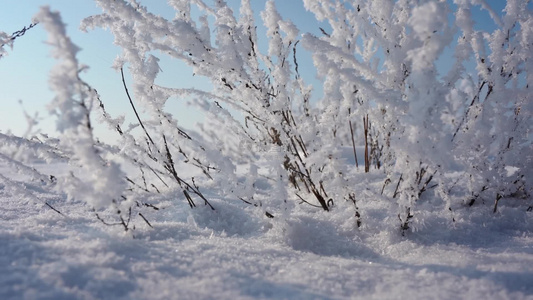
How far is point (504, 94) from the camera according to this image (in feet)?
7.17

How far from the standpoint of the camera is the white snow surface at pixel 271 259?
120 centimetres

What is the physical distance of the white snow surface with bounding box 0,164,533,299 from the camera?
120 centimetres

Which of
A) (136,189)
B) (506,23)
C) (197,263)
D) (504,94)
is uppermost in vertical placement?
(506,23)

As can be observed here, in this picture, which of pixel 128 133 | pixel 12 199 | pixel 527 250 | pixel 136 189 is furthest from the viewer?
pixel 136 189

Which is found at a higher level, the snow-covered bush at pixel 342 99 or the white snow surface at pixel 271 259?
the snow-covered bush at pixel 342 99

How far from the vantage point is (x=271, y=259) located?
5.17 ft

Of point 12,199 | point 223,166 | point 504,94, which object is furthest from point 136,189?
point 504,94

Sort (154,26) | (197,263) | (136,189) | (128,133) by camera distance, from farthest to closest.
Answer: (136,189) < (128,133) < (154,26) < (197,263)

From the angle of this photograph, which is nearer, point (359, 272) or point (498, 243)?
point (359, 272)

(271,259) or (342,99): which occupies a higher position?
(342,99)

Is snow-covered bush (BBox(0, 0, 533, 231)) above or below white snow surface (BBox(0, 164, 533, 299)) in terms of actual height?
above

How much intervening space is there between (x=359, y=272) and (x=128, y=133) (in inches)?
70.8

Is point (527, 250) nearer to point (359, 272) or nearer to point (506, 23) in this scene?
point (359, 272)

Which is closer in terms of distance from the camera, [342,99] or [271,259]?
[271,259]
